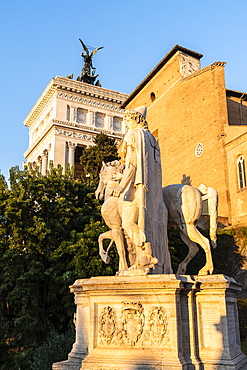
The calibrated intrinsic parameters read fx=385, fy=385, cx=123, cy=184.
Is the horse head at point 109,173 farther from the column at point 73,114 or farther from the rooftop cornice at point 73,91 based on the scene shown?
the rooftop cornice at point 73,91

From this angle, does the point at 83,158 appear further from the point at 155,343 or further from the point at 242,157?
the point at 155,343

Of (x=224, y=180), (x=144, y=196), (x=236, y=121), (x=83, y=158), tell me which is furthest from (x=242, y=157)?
(x=144, y=196)

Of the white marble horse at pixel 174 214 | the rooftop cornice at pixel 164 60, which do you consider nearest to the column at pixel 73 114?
the rooftop cornice at pixel 164 60

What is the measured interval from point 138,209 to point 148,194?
0.35 metres

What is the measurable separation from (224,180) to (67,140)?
23713 millimetres

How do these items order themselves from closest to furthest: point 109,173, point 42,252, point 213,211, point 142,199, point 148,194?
point 142,199, point 148,194, point 109,173, point 213,211, point 42,252

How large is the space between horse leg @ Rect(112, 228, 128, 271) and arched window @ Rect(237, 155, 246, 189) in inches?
849

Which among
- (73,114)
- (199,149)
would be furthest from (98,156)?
(73,114)

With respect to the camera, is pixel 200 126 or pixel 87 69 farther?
pixel 87 69

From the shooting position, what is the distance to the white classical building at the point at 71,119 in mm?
46531

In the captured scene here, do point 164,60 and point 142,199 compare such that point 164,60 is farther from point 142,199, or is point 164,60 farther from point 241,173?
point 142,199

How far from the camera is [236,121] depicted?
3303 centimetres

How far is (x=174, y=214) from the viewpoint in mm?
7766

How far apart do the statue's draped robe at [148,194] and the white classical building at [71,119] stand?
38.7m
